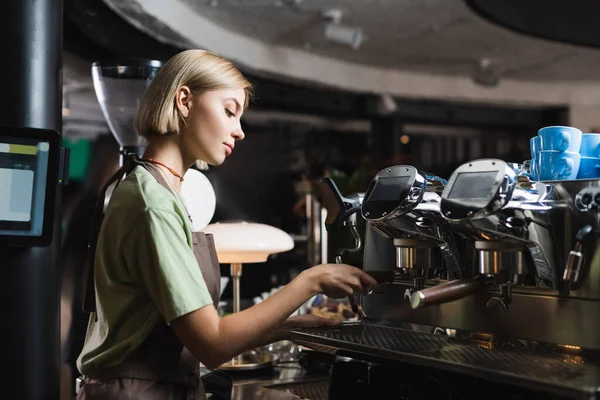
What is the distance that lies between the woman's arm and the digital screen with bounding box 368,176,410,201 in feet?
0.48

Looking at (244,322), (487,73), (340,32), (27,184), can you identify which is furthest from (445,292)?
(487,73)

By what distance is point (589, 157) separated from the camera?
127 cm

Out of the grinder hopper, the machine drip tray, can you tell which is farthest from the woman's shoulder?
the grinder hopper

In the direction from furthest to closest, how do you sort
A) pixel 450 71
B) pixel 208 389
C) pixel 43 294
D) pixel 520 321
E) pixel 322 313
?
pixel 450 71
pixel 322 313
pixel 43 294
pixel 208 389
pixel 520 321

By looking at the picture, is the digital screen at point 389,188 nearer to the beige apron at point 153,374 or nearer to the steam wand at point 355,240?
the steam wand at point 355,240

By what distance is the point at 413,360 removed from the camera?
1.07m

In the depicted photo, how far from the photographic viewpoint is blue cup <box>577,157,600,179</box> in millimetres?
1260

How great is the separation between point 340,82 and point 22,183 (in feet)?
19.0

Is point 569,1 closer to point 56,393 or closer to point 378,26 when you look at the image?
point 378,26

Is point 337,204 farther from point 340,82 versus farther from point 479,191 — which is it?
point 340,82

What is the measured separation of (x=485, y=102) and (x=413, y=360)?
754cm

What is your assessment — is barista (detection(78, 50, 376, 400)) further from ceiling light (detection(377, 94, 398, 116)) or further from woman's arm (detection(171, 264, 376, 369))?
ceiling light (detection(377, 94, 398, 116))

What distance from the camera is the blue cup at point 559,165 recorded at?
1223 mm

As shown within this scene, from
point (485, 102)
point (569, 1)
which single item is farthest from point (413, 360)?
point (485, 102)
